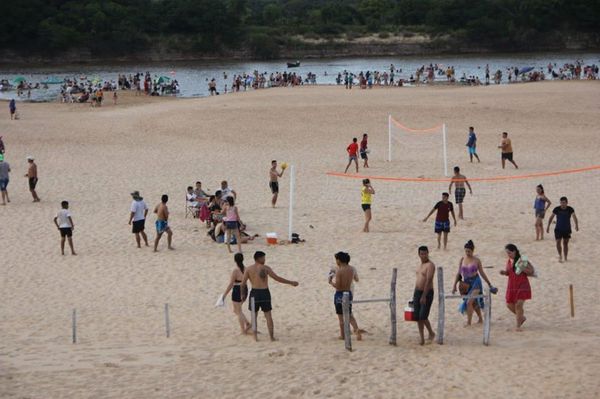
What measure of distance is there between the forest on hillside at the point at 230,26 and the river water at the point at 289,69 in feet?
18.8

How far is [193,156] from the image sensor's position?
32.2m

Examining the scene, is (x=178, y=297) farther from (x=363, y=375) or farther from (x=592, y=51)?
(x=592, y=51)

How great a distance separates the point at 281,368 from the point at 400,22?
355 ft

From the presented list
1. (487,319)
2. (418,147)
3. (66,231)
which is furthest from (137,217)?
(418,147)

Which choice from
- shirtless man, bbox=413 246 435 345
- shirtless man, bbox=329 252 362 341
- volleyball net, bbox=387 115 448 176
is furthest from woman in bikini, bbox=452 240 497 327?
volleyball net, bbox=387 115 448 176

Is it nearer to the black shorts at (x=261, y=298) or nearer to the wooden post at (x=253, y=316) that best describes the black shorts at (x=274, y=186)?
the wooden post at (x=253, y=316)

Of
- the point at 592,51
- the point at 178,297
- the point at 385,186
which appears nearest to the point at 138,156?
the point at 385,186

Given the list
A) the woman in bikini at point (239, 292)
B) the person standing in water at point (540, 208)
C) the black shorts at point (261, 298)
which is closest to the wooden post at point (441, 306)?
the black shorts at point (261, 298)

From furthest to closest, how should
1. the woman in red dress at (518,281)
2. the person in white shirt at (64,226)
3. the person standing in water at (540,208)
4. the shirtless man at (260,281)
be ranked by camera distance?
1. the person in white shirt at (64,226)
2. the person standing in water at (540,208)
3. the woman in red dress at (518,281)
4. the shirtless man at (260,281)

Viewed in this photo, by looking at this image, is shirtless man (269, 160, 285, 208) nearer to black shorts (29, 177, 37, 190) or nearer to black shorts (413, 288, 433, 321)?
black shorts (29, 177, 37, 190)

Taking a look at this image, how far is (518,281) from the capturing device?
13211 mm

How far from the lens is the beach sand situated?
38.0ft

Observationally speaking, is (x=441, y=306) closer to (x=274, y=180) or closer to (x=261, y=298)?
(x=261, y=298)

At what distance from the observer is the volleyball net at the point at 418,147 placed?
29.6 metres
